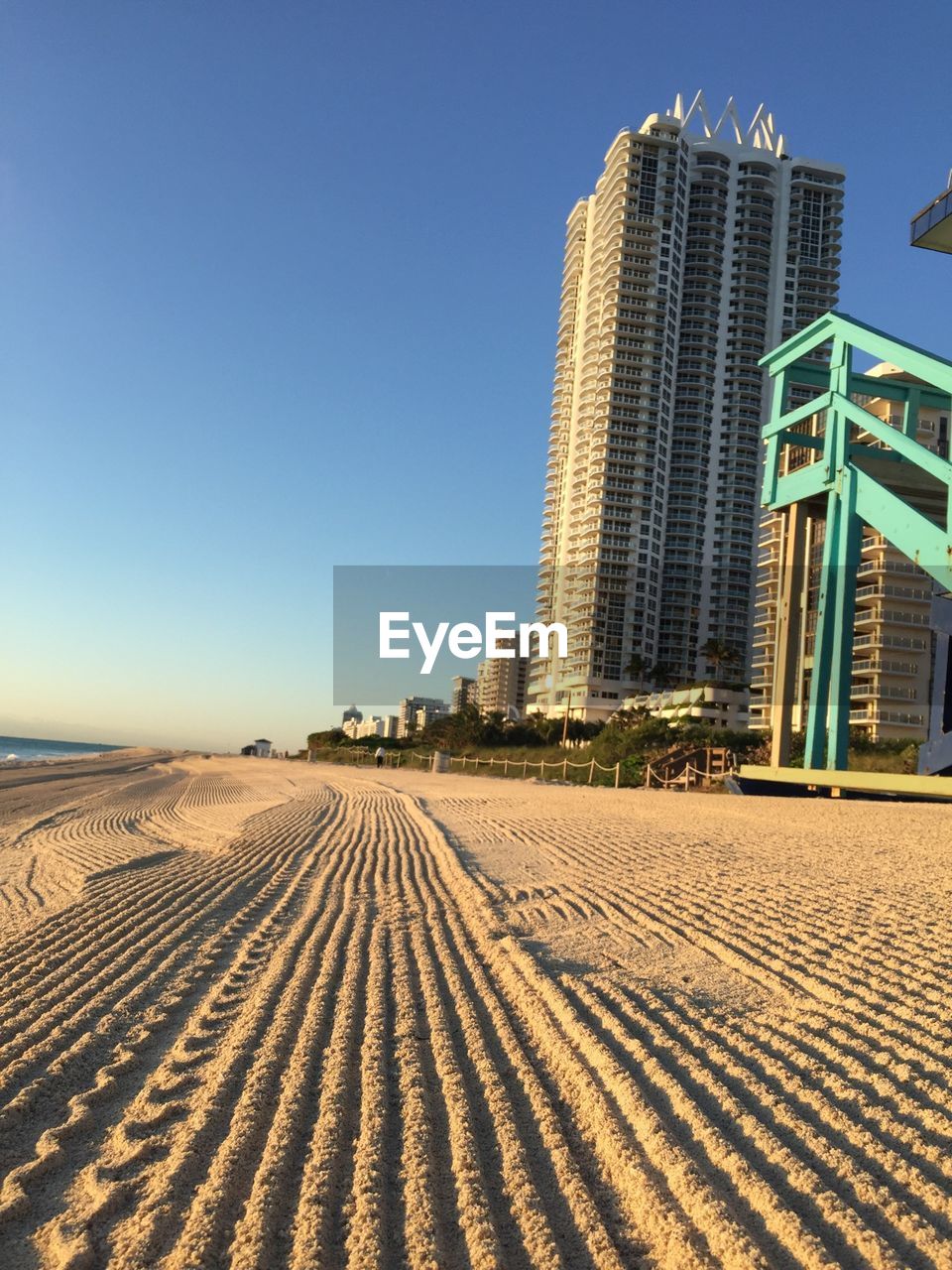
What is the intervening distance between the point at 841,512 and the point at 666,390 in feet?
280

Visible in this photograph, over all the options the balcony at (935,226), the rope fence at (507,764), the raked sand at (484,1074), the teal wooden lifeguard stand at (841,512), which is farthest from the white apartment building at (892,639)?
the raked sand at (484,1074)

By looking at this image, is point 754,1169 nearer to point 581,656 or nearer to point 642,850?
point 642,850

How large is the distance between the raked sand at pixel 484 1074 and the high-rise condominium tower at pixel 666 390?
83.6 m

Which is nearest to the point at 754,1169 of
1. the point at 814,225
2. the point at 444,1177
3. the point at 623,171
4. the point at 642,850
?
the point at 444,1177

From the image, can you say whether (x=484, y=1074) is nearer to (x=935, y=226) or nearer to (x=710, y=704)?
(x=935, y=226)

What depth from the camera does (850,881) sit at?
Result: 277 inches

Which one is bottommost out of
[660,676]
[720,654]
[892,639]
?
[660,676]

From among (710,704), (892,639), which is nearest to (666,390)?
(710,704)

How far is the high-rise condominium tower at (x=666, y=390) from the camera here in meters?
94.8

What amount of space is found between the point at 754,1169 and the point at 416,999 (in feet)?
6.63

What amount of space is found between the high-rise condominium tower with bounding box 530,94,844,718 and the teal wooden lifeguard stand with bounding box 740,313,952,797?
2703 inches

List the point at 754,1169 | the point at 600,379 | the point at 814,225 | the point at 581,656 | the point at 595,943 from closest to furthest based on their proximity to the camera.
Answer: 1. the point at 754,1169
2. the point at 595,943
3. the point at 581,656
4. the point at 600,379
5. the point at 814,225

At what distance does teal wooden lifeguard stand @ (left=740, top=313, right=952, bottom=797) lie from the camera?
1717 centimetres

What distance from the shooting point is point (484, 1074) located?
3.33 metres
